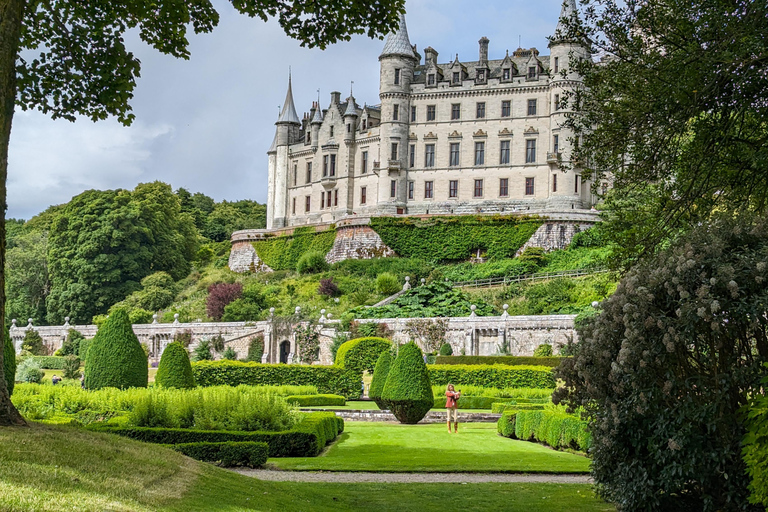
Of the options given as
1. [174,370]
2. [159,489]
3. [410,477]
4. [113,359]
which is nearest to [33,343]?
[174,370]

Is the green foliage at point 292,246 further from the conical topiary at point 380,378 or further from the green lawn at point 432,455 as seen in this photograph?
the green lawn at point 432,455

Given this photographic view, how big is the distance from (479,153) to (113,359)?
152ft

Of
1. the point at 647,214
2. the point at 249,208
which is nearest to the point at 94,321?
the point at 249,208

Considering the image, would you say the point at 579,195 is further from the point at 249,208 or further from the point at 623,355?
the point at 623,355

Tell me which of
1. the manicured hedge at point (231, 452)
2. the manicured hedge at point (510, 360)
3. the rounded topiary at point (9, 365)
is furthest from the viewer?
the manicured hedge at point (510, 360)

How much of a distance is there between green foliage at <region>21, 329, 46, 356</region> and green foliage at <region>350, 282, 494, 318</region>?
2102cm

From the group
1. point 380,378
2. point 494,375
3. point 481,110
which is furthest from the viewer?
point 481,110

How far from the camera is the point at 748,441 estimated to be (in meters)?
8.34

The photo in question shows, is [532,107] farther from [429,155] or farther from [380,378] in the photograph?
[380,378]

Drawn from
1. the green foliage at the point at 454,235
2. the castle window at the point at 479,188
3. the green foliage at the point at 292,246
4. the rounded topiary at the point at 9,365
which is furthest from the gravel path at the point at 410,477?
the castle window at the point at 479,188

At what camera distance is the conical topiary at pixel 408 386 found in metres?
22.7

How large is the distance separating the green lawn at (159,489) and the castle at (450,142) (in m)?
49.2

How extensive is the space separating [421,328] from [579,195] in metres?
22.2

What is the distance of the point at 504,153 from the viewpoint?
63.3 metres
